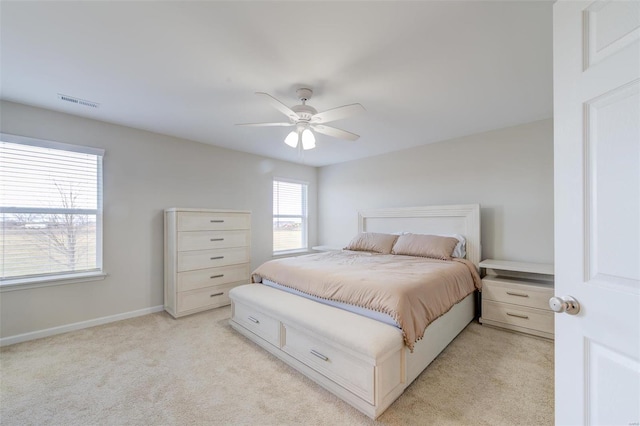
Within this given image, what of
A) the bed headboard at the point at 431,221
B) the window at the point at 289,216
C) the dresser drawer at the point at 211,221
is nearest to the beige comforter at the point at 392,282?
the bed headboard at the point at 431,221

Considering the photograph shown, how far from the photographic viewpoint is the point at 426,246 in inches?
131

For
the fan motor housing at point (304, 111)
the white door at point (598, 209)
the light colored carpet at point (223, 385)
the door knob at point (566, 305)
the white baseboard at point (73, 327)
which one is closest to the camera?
the white door at point (598, 209)

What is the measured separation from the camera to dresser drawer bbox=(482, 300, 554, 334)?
2.61m

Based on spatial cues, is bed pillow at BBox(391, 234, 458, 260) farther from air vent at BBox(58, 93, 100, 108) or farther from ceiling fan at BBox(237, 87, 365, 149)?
air vent at BBox(58, 93, 100, 108)

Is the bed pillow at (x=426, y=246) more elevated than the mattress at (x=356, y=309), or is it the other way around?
the bed pillow at (x=426, y=246)

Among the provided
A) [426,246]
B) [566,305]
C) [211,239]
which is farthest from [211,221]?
[566,305]

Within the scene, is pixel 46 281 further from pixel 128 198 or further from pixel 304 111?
pixel 304 111

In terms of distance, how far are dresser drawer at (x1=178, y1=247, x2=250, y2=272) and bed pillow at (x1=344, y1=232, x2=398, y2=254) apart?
1640 mm

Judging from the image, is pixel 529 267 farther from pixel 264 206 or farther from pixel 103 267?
pixel 103 267

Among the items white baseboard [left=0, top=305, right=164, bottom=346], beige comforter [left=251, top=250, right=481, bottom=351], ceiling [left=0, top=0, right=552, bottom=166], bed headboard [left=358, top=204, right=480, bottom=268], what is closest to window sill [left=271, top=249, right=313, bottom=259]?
bed headboard [left=358, top=204, right=480, bottom=268]

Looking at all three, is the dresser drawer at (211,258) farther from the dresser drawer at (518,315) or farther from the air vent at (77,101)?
the dresser drawer at (518,315)

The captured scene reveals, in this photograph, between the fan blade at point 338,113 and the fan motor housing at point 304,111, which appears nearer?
the fan blade at point 338,113

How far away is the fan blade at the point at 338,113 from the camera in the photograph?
79.9 inches

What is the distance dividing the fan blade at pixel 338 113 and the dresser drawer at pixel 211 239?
84.2 inches
